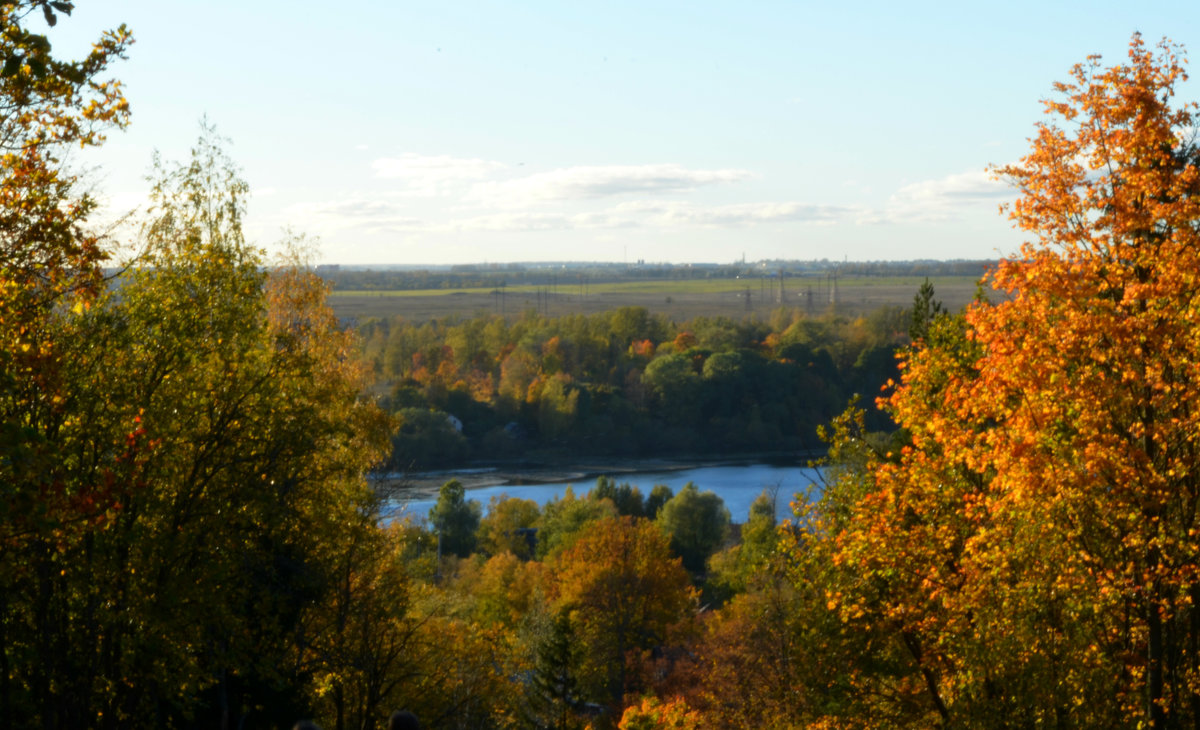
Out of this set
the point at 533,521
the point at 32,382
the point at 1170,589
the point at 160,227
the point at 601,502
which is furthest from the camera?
the point at 533,521

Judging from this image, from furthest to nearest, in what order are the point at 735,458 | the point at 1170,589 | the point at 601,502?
the point at 735,458, the point at 601,502, the point at 1170,589

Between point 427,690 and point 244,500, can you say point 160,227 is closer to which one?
point 244,500

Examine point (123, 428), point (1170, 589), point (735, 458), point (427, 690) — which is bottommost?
point (735, 458)

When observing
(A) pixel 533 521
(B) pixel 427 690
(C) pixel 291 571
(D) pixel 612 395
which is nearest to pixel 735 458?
(D) pixel 612 395

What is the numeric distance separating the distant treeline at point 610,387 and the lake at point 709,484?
925 cm

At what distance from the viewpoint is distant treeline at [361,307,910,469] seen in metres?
118

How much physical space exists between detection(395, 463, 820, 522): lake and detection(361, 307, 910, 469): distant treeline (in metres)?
9.25

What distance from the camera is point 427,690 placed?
24422 millimetres

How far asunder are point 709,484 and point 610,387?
35381 mm

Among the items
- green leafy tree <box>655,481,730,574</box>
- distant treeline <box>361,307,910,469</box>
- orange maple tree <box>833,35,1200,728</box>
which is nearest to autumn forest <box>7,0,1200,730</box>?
orange maple tree <box>833,35,1200,728</box>

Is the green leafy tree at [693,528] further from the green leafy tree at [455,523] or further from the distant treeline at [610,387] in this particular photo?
the distant treeline at [610,387]

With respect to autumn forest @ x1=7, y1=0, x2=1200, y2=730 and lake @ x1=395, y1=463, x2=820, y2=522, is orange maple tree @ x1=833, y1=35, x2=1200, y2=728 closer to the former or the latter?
autumn forest @ x1=7, y1=0, x2=1200, y2=730

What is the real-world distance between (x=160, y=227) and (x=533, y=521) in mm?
60785

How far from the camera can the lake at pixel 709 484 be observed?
86000mm
